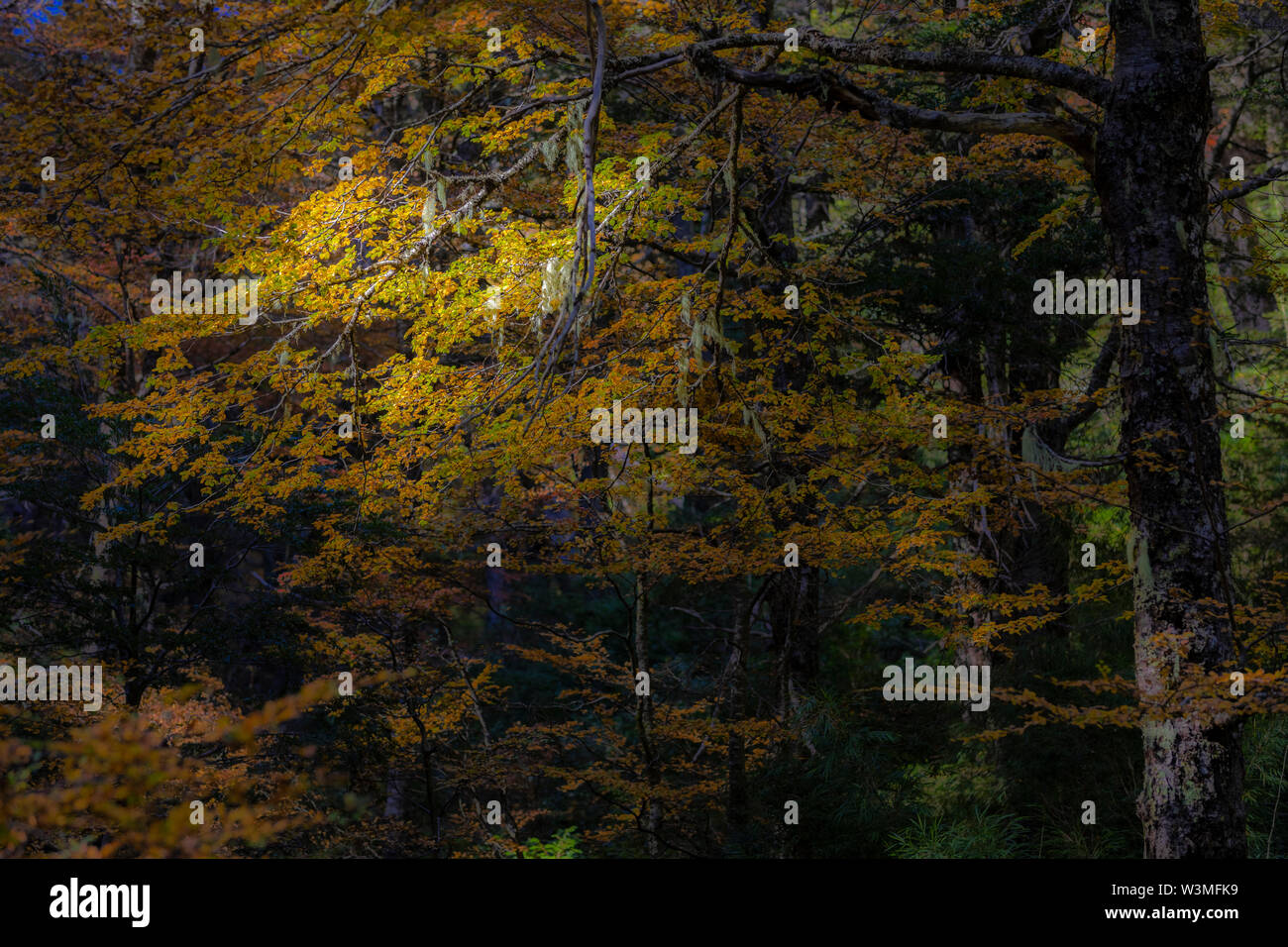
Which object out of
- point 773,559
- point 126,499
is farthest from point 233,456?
point 773,559

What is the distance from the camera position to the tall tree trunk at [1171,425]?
5262 millimetres

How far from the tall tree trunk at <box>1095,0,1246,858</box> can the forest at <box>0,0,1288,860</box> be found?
0.03m

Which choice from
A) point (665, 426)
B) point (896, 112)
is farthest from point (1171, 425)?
point (665, 426)

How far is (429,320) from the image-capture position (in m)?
7.87

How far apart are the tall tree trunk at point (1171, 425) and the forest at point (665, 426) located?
0.03 meters

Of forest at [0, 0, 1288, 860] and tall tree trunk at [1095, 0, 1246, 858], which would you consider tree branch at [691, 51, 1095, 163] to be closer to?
forest at [0, 0, 1288, 860]

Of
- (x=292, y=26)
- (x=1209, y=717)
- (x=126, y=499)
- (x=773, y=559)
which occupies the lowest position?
(x=1209, y=717)

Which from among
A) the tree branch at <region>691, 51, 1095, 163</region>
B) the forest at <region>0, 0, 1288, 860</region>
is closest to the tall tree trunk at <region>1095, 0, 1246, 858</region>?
the forest at <region>0, 0, 1288, 860</region>

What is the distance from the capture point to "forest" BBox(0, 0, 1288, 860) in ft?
19.0

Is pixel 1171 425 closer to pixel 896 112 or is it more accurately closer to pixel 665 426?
pixel 896 112

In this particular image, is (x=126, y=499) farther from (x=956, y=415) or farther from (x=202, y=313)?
(x=956, y=415)

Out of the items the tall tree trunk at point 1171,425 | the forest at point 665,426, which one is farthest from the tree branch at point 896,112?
the tall tree trunk at point 1171,425

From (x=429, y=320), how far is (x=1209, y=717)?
608 cm

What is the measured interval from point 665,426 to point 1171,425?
378 cm
